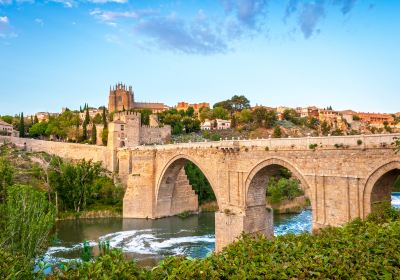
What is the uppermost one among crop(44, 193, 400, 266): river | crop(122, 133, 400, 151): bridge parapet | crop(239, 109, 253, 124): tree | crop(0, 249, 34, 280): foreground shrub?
crop(239, 109, 253, 124): tree

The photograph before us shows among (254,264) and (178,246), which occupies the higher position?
(254,264)

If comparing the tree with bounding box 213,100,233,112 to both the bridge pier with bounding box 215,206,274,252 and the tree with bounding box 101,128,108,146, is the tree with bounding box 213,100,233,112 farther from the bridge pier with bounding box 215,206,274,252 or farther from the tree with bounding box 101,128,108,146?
the bridge pier with bounding box 215,206,274,252

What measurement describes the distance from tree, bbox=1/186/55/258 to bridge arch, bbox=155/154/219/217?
15200mm

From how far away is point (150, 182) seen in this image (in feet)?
113

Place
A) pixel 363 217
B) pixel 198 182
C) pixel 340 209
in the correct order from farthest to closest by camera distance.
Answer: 1. pixel 198 182
2. pixel 340 209
3. pixel 363 217

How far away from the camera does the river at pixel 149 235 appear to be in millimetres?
22594

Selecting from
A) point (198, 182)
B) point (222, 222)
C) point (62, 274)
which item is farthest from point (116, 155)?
point (62, 274)

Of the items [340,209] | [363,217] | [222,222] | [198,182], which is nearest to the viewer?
[363,217]

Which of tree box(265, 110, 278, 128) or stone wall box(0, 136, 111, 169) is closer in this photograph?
stone wall box(0, 136, 111, 169)

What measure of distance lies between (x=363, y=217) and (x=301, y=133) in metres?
52.4

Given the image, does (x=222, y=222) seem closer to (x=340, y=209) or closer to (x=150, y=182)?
(x=340, y=209)

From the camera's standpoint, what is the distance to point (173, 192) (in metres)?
34.5

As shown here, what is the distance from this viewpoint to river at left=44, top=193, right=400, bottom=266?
22.6 m

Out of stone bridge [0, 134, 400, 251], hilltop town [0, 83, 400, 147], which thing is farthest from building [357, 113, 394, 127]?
stone bridge [0, 134, 400, 251]
